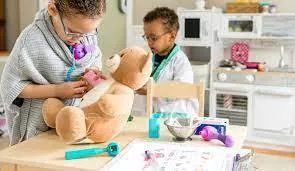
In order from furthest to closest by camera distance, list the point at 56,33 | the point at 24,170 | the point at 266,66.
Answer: the point at 266,66 < the point at 56,33 < the point at 24,170

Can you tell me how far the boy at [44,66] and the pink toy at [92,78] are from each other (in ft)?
0.06

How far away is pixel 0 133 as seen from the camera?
326cm

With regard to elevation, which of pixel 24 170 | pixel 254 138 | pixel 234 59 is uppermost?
pixel 234 59

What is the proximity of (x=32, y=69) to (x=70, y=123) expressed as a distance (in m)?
0.21

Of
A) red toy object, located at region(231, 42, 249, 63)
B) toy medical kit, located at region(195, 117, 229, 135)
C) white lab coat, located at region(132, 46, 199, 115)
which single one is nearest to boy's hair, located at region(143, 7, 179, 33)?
white lab coat, located at region(132, 46, 199, 115)

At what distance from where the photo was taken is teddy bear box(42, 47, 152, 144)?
1042 mm

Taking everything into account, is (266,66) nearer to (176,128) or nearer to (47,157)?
(176,128)

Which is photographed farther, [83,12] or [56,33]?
[56,33]

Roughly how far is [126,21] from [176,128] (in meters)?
2.93

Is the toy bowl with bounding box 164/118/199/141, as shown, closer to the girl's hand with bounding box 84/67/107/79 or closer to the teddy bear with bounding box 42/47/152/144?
the teddy bear with bounding box 42/47/152/144

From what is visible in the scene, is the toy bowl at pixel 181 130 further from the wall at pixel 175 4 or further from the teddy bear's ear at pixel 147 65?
the wall at pixel 175 4

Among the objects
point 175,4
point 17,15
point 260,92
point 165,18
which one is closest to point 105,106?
point 165,18

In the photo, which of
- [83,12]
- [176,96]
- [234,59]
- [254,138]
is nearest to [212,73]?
[234,59]

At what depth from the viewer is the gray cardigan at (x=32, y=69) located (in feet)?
3.69
